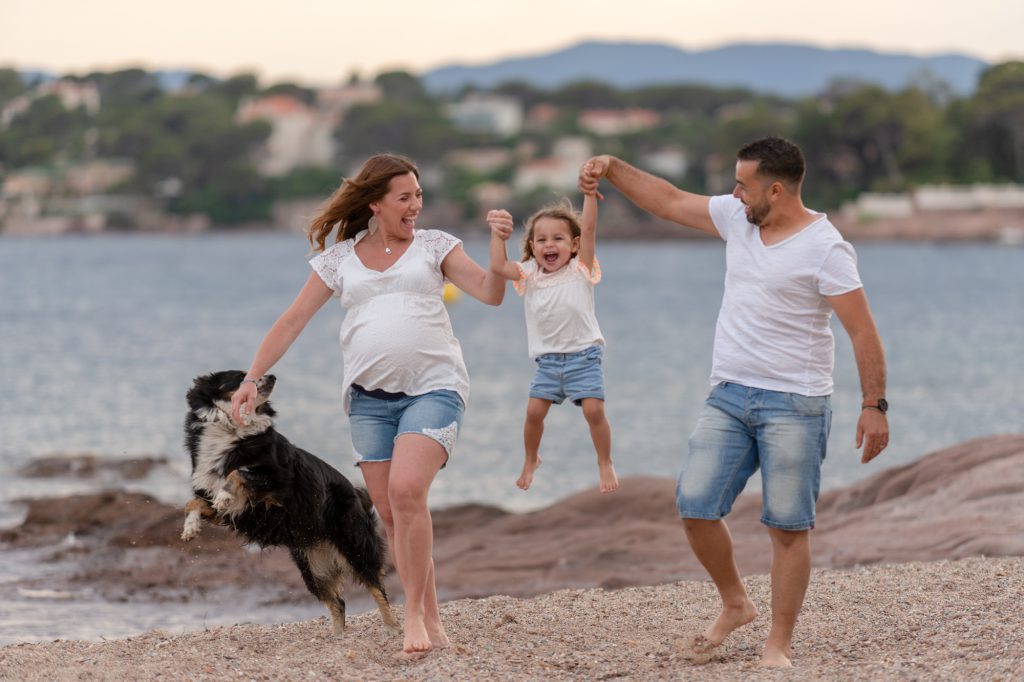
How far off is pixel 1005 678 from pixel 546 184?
5435 inches

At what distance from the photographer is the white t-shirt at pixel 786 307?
220 inches

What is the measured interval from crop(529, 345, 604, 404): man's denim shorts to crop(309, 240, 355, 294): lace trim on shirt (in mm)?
1319

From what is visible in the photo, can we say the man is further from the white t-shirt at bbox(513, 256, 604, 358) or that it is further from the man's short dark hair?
the white t-shirt at bbox(513, 256, 604, 358)

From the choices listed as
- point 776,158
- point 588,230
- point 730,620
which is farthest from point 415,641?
point 776,158

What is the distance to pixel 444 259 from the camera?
6.40m

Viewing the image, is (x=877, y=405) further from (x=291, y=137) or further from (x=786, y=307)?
(x=291, y=137)

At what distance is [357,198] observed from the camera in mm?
6504

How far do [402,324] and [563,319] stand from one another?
1.26m

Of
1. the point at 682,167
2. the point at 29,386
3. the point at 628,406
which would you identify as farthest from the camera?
the point at 682,167

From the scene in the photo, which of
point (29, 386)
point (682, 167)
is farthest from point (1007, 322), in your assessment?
point (682, 167)

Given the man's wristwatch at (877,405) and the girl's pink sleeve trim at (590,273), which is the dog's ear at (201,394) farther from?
the man's wristwatch at (877,405)

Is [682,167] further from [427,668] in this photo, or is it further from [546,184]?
[427,668]

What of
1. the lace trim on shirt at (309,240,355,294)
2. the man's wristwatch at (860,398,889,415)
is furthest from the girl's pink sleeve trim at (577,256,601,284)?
the man's wristwatch at (860,398,889,415)

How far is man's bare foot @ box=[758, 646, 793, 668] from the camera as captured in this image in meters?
5.89
